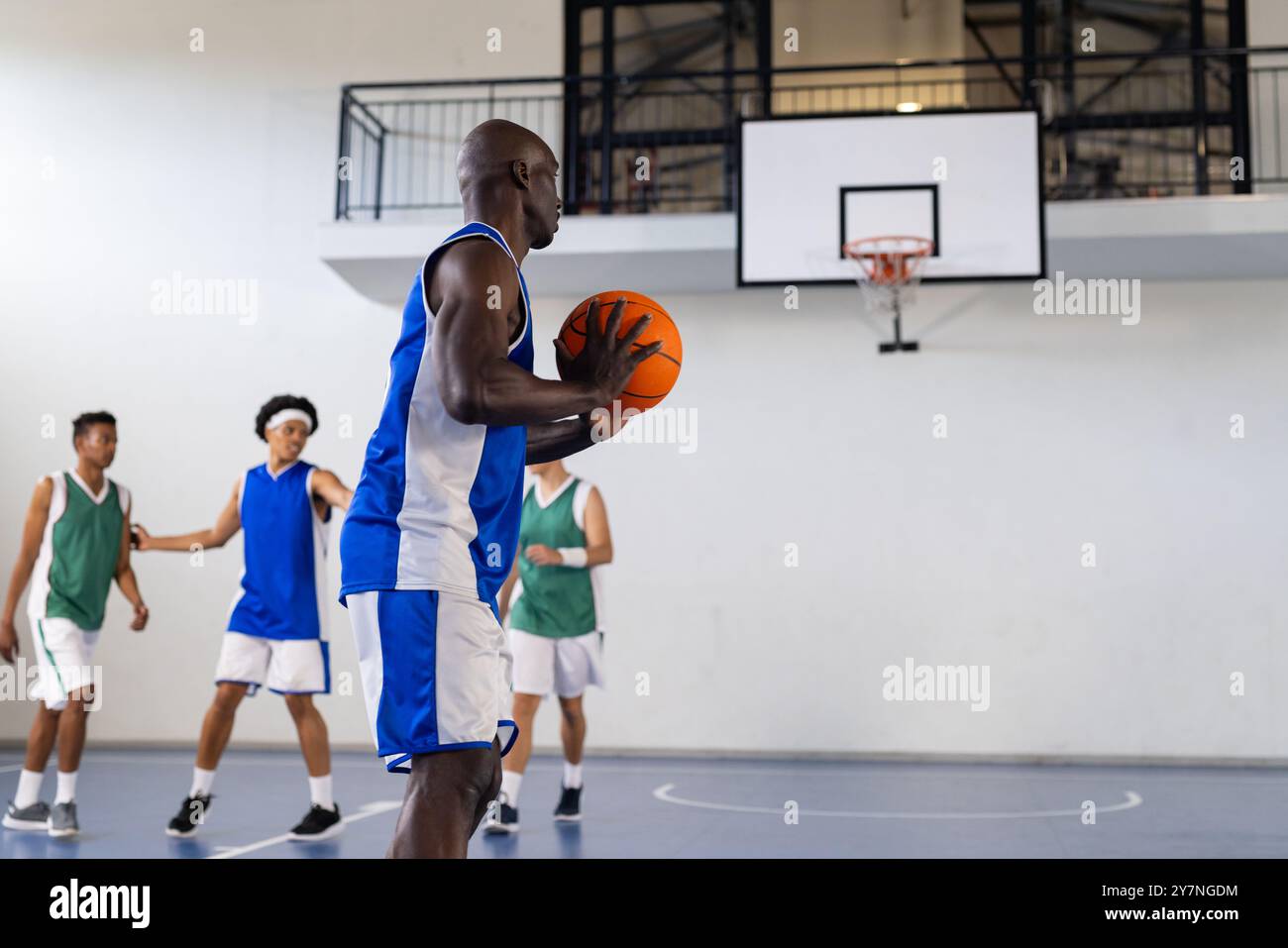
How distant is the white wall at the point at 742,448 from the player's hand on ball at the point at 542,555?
12.5 ft

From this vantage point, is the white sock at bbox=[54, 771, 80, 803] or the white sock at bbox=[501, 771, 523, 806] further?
the white sock at bbox=[501, 771, 523, 806]

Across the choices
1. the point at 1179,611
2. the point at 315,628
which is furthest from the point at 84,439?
the point at 1179,611

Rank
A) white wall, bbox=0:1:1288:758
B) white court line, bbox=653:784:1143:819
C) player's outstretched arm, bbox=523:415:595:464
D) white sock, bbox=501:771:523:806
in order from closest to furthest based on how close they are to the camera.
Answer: player's outstretched arm, bbox=523:415:595:464 < white sock, bbox=501:771:523:806 < white court line, bbox=653:784:1143:819 < white wall, bbox=0:1:1288:758

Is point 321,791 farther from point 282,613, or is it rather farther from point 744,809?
point 744,809

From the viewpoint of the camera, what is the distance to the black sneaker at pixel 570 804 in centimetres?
627

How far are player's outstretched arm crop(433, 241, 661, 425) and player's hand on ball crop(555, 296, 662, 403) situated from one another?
0.19ft

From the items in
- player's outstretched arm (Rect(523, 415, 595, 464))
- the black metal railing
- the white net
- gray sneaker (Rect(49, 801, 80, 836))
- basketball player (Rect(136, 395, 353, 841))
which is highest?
the black metal railing

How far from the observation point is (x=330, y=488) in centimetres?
573

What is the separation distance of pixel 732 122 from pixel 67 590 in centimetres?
666

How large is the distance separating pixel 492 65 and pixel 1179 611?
702 centimetres

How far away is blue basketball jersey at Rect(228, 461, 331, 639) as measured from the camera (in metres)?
5.73

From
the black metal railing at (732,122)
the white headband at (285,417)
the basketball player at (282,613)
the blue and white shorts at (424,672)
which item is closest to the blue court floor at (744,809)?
the basketball player at (282,613)

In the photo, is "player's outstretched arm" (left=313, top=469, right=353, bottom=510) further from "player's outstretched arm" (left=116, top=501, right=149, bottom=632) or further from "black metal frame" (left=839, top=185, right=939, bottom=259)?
"black metal frame" (left=839, top=185, right=939, bottom=259)

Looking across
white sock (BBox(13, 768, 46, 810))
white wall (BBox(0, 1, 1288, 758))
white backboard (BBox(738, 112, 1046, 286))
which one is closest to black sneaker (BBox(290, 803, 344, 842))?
white sock (BBox(13, 768, 46, 810))
